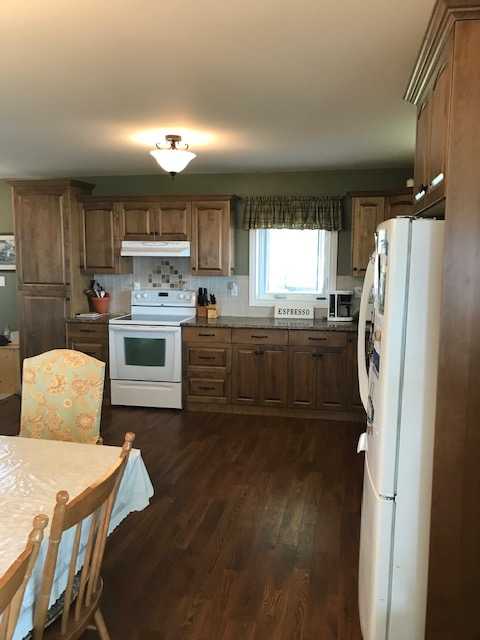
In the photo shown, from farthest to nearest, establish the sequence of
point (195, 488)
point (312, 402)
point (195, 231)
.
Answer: point (195, 231) < point (312, 402) < point (195, 488)

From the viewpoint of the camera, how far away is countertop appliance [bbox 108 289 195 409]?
16.9 ft

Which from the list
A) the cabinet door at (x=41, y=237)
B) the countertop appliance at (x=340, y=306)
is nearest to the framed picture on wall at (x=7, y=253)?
the cabinet door at (x=41, y=237)

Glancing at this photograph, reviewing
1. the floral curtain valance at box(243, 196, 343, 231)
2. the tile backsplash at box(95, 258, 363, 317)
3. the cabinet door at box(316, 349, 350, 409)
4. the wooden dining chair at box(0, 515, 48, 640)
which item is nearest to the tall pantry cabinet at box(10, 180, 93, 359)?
the tile backsplash at box(95, 258, 363, 317)

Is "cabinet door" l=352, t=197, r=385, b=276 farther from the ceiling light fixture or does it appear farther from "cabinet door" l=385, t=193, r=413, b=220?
the ceiling light fixture

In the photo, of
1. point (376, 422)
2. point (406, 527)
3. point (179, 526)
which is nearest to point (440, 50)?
point (376, 422)

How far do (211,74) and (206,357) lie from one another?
2.97m

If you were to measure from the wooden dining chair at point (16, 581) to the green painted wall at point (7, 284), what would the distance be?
5616mm

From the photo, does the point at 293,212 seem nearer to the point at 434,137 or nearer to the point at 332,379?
the point at 332,379

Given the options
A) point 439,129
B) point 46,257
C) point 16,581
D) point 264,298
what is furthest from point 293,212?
point 16,581

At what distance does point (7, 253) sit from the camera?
6.30 metres

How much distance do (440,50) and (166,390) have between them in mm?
3939

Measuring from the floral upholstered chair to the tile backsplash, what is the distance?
3071 mm

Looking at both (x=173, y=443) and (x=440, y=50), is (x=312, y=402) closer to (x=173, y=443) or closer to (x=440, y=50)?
(x=173, y=443)

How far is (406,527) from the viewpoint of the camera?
1902 millimetres
